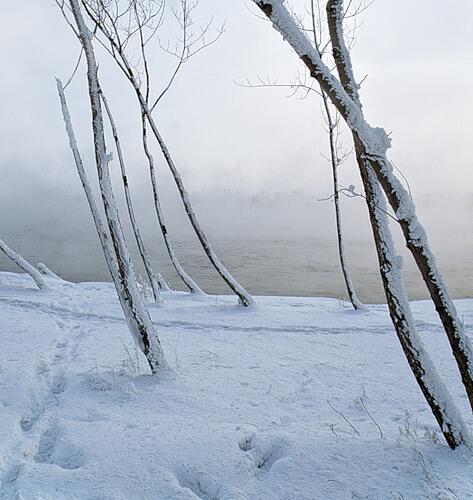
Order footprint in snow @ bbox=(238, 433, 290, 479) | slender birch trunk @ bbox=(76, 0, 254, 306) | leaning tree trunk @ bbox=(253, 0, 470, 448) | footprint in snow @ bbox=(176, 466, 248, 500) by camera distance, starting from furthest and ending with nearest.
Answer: slender birch trunk @ bbox=(76, 0, 254, 306) < footprint in snow @ bbox=(238, 433, 290, 479) < leaning tree trunk @ bbox=(253, 0, 470, 448) < footprint in snow @ bbox=(176, 466, 248, 500)

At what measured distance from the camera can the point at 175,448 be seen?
12.4 ft

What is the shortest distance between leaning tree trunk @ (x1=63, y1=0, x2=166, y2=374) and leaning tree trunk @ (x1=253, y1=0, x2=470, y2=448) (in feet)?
10.3

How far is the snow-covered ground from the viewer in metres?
3.27

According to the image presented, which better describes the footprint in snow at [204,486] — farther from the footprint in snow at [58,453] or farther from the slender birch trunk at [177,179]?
the slender birch trunk at [177,179]

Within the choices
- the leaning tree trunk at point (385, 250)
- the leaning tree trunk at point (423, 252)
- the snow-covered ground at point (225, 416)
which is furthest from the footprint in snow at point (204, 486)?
the leaning tree trunk at point (423, 252)

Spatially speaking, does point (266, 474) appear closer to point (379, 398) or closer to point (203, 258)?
point (379, 398)

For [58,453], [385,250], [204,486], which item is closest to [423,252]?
[385,250]

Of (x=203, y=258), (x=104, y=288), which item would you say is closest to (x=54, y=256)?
(x=203, y=258)

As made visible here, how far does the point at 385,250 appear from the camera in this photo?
3.67m

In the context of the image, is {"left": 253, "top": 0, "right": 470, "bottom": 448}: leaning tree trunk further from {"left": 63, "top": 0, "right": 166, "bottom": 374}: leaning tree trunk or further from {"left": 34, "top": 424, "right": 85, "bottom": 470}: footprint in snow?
{"left": 63, "top": 0, "right": 166, "bottom": 374}: leaning tree trunk

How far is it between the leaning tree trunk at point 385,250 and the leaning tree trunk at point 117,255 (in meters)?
3.13

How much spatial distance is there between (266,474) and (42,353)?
4705 mm

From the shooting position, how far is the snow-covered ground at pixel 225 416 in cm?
327

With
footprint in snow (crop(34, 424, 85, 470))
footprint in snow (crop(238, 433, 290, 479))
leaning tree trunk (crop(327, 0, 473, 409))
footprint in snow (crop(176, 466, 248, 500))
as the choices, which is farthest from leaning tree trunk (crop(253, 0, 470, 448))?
footprint in snow (crop(34, 424, 85, 470))
